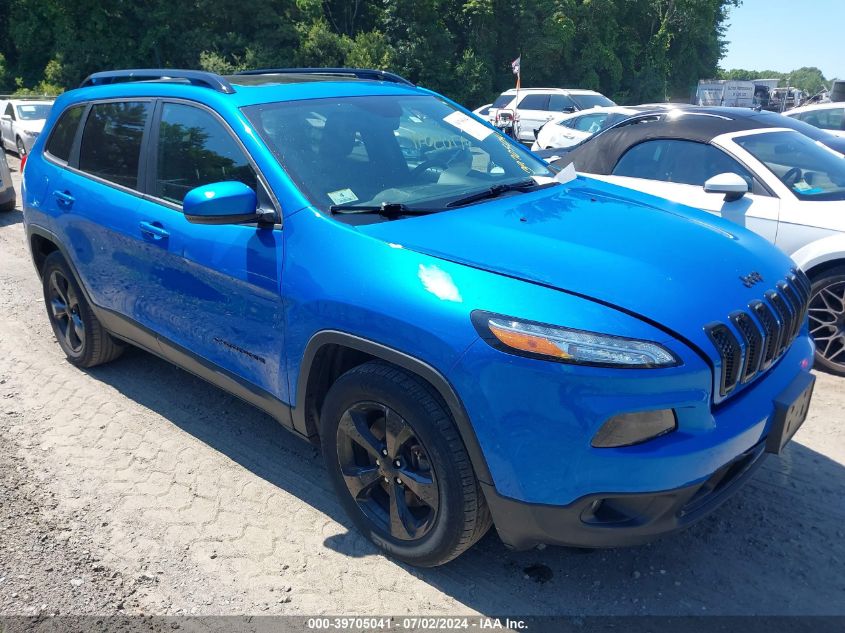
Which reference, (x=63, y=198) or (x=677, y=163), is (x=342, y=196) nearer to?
(x=63, y=198)

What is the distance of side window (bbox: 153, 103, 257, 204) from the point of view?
3.14 meters

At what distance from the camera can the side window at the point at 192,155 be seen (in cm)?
314

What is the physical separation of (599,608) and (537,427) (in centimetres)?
91

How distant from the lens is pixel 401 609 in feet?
8.50

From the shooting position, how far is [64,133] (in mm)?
4465

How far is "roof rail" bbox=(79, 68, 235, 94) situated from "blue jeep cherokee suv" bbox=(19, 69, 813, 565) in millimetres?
27

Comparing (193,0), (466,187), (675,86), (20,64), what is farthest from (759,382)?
(675,86)

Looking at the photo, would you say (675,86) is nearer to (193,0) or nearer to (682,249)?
(193,0)

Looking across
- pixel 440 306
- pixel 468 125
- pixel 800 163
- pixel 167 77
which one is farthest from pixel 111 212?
pixel 800 163

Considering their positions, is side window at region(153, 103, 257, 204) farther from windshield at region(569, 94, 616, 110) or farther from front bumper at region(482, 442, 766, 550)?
windshield at region(569, 94, 616, 110)

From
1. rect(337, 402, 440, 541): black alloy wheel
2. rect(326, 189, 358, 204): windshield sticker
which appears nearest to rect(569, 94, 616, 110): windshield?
rect(326, 189, 358, 204): windshield sticker

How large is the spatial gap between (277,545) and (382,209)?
1516 millimetres

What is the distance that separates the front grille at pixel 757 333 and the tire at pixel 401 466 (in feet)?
3.06

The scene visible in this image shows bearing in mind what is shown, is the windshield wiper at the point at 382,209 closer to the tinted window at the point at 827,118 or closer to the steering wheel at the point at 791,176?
the steering wheel at the point at 791,176
